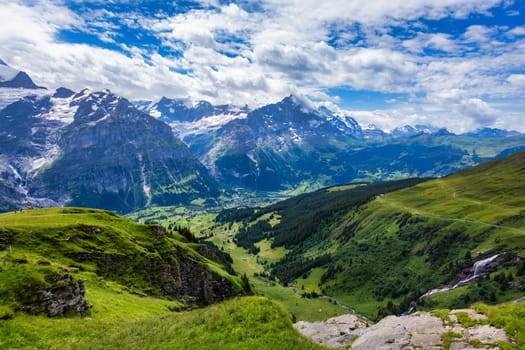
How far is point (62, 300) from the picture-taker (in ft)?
112

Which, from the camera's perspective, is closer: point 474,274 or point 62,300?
point 62,300

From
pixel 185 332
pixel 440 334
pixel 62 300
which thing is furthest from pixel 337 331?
pixel 62 300

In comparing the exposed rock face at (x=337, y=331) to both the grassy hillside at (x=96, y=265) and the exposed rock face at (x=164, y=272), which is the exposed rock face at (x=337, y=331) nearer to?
the grassy hillside at (x=96, y=265)

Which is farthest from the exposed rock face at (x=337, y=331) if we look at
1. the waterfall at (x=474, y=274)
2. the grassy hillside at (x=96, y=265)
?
the waterfall at (x=474, y=274)

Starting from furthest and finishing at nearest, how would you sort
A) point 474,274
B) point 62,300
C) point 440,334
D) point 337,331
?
point 474,274
point 337,331
point 62,300
point 440,334

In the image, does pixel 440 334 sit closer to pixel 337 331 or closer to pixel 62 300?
pixel 337 331

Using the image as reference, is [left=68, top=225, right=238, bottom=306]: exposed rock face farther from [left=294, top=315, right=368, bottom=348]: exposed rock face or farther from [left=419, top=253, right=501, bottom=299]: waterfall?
[left=419, top=253, right=501, bottom=299]: waterfall

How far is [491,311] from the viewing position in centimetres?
2245

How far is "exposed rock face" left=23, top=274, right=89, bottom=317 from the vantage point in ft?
106

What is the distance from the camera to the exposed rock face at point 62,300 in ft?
106

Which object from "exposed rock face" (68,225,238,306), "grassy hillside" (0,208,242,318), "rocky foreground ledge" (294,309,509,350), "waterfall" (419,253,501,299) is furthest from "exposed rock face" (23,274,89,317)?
"waterfall" (419,253,501,299)

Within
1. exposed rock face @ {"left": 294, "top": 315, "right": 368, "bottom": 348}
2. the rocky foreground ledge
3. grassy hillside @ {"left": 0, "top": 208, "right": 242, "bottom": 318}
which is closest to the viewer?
the rocky foreground ledge

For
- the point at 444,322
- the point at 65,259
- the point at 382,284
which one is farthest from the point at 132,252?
the point at 382,284

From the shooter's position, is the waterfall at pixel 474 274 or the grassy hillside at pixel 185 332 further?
the waterfall at pixel 474 274
